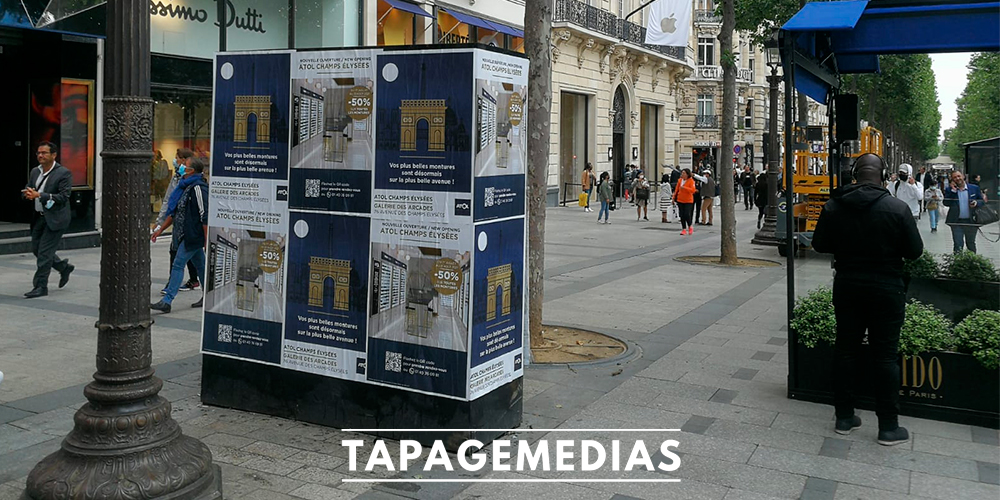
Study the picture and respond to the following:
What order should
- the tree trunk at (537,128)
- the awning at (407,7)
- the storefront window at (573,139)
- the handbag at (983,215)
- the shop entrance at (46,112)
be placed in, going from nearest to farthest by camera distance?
the tree trunk at (537,128) → the handbag at (983,215) → the shop entrance at (46,112) → the awning at (407,7) → the storefront window at (573,139)

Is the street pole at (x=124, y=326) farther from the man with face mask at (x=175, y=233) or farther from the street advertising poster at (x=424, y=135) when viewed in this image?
the man with face mask at (x=175, y=233)

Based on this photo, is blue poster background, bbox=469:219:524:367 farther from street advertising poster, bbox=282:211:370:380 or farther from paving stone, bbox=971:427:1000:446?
paving stone, bbox=971:427:1000:446

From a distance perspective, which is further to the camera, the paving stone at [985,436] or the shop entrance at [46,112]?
the shop entrance at [46,112]

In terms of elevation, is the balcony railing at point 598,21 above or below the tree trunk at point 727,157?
above

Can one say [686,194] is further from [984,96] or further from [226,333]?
[984,96]

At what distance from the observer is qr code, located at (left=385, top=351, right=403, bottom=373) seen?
5.43m

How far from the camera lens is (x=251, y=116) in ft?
19.6

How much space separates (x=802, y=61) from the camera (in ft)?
23.4

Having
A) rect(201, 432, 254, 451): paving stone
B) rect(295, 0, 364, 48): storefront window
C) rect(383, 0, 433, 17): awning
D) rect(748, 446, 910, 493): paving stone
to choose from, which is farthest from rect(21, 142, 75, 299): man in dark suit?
rect(383, 0, 433, 17): awning

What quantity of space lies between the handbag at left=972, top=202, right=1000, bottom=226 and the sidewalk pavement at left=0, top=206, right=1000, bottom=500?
1.31m

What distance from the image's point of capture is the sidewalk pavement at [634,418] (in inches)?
191

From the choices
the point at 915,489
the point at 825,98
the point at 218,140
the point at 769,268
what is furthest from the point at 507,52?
the point at 769,268

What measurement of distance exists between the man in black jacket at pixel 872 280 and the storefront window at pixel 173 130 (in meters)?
14.7

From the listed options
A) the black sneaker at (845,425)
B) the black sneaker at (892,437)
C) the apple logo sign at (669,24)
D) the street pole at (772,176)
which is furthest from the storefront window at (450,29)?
the black sneaker at (892,437)
